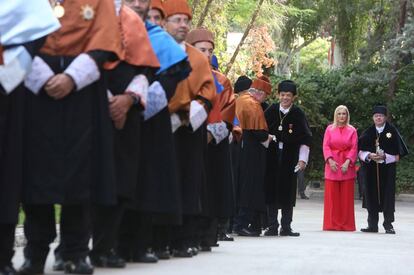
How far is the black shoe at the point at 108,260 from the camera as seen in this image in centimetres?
878

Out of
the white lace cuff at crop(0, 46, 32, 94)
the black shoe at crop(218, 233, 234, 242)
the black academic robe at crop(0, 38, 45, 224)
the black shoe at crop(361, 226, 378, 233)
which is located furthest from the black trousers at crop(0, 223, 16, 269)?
the black shoe at crop(361, 226, 378, 233)

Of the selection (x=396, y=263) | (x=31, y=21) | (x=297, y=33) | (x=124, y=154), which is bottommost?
(x=396, y=263)

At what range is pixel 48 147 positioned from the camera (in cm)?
782

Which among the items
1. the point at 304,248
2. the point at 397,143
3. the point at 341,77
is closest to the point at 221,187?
the point at 304,248

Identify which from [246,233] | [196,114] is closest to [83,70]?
[196,114]

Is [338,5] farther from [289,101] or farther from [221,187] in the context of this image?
[221,187]

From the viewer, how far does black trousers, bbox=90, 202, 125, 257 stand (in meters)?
8.66

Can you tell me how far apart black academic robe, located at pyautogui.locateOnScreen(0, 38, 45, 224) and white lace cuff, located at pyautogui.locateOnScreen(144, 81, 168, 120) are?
1.69 metres

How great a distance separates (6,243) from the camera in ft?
25.2

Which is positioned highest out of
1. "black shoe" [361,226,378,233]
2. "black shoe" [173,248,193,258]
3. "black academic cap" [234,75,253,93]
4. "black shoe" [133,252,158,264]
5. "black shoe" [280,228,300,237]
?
"black academic cap" [234,75,253,93]

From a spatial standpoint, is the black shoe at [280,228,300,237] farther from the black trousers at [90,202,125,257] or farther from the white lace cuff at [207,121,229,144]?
the black trousers at [90,202,125,257]

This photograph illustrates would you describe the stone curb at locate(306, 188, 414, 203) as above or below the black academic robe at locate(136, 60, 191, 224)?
below

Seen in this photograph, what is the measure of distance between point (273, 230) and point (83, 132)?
9088mm

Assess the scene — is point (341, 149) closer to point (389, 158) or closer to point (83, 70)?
point (389, 158)
